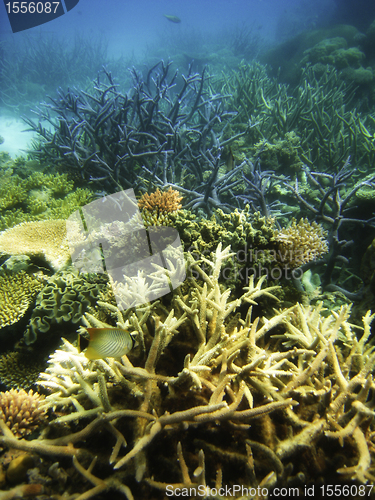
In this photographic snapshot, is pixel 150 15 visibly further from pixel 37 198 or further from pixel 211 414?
pixel 211 414

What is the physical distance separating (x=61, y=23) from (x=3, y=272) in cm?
7645

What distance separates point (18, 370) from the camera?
8.01ft

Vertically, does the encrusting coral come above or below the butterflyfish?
below

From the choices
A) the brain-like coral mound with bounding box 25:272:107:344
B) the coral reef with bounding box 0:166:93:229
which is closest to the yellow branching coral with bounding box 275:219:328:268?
the brain-like coral mound with bounding box 25:272:107:344

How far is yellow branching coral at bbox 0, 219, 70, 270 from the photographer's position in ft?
9.82

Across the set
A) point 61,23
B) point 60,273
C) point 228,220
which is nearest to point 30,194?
point 60,273

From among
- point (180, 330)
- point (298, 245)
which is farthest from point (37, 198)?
point (298, 245)

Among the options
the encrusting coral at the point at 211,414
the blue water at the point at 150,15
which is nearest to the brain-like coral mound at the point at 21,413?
the encrusting coral at the point at 211,414

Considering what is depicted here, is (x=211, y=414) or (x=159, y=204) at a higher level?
(x=159, y=204)

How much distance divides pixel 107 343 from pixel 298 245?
7.07 feet

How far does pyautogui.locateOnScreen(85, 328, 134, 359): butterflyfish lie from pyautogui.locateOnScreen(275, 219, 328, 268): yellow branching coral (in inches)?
→ 74.3

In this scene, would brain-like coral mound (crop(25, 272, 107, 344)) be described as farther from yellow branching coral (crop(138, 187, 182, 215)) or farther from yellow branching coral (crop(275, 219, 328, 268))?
yellow branching coral (crop(275, 219, 328, 268))

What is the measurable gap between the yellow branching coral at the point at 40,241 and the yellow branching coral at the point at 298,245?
2.63 meters

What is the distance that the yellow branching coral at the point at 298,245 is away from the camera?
2.50 metres
